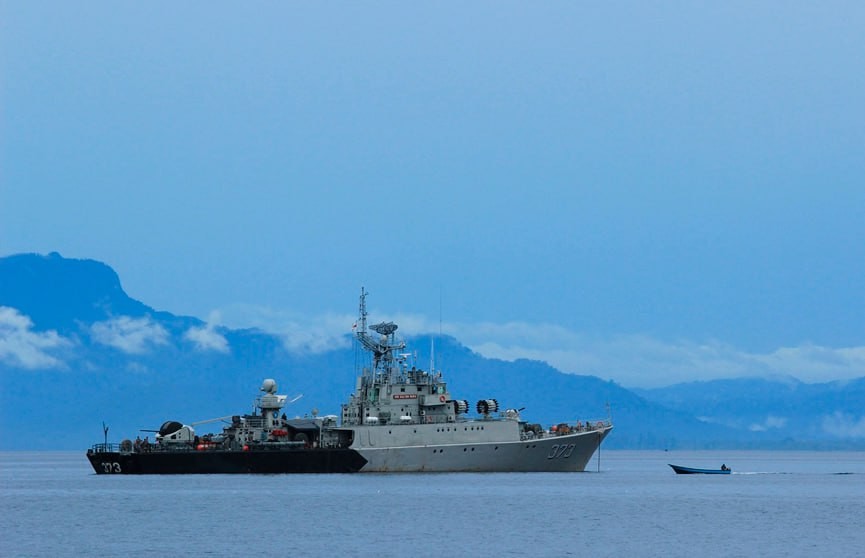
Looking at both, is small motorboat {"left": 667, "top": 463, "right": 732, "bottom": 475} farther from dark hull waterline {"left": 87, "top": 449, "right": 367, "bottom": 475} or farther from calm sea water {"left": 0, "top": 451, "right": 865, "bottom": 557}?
dark hull waterline {"left": 87, "top": 449, "right": 367, "bottom": 475}

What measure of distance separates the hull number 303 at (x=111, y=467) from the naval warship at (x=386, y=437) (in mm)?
4919

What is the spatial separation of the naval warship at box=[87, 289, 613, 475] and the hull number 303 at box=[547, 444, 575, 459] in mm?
95

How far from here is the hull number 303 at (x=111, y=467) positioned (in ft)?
343

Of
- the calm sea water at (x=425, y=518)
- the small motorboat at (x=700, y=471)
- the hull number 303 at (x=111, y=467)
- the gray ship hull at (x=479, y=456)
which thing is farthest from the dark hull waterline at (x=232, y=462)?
the small motorboat at (x=700, y=471)

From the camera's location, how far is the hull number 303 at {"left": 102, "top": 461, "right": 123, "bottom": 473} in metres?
104

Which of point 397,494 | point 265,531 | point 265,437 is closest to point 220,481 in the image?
point 265,437

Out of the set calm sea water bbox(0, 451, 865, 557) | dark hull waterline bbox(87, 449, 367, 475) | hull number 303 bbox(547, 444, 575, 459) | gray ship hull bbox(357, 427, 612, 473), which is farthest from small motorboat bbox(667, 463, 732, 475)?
dark hull waterline bbox(87, 449, 367, 475)

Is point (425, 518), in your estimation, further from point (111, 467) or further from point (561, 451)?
point (111, 467)

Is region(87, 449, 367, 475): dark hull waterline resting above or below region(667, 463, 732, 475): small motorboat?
below

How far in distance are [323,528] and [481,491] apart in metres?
19.4

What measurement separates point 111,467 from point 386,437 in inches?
1034

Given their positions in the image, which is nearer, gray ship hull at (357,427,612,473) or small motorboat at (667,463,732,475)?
gray ship hull at (357,427,612,473)

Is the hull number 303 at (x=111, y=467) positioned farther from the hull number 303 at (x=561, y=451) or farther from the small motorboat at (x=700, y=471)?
the small motorboat at (x=700, y=471)

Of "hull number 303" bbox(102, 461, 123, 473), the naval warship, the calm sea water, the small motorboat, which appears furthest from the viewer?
the small motorboat
